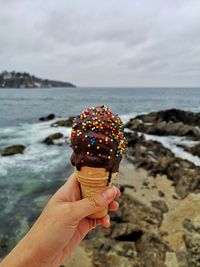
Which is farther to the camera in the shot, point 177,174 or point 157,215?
point 177,174

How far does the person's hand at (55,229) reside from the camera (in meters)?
Answer: 2.71

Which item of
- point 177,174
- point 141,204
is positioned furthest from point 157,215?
point 177,174

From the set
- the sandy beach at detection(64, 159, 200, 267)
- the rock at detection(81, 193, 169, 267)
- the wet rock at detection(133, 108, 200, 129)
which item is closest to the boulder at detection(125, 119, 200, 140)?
the wet rock at detection(133, 108, 200, 129)

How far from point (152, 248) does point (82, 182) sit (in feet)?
16.1

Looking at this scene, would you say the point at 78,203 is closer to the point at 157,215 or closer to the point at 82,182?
the point at 82,182

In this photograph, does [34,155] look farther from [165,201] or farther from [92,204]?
[92,204]

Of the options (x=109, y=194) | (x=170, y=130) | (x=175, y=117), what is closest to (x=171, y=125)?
(x=170, y=130)

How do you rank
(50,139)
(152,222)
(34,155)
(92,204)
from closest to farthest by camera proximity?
(92,204)
(152,222)
(34,155)
(50,139)

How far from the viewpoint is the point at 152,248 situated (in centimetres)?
708

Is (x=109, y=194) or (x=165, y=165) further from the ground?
(x=109, y=194)

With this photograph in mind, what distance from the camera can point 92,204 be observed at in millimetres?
3025

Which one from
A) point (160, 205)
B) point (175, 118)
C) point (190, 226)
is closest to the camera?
point (190, 226)

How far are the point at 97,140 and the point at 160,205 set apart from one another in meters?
7.38

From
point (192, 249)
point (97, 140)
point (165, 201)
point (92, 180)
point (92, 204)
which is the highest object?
point (97, 140)
